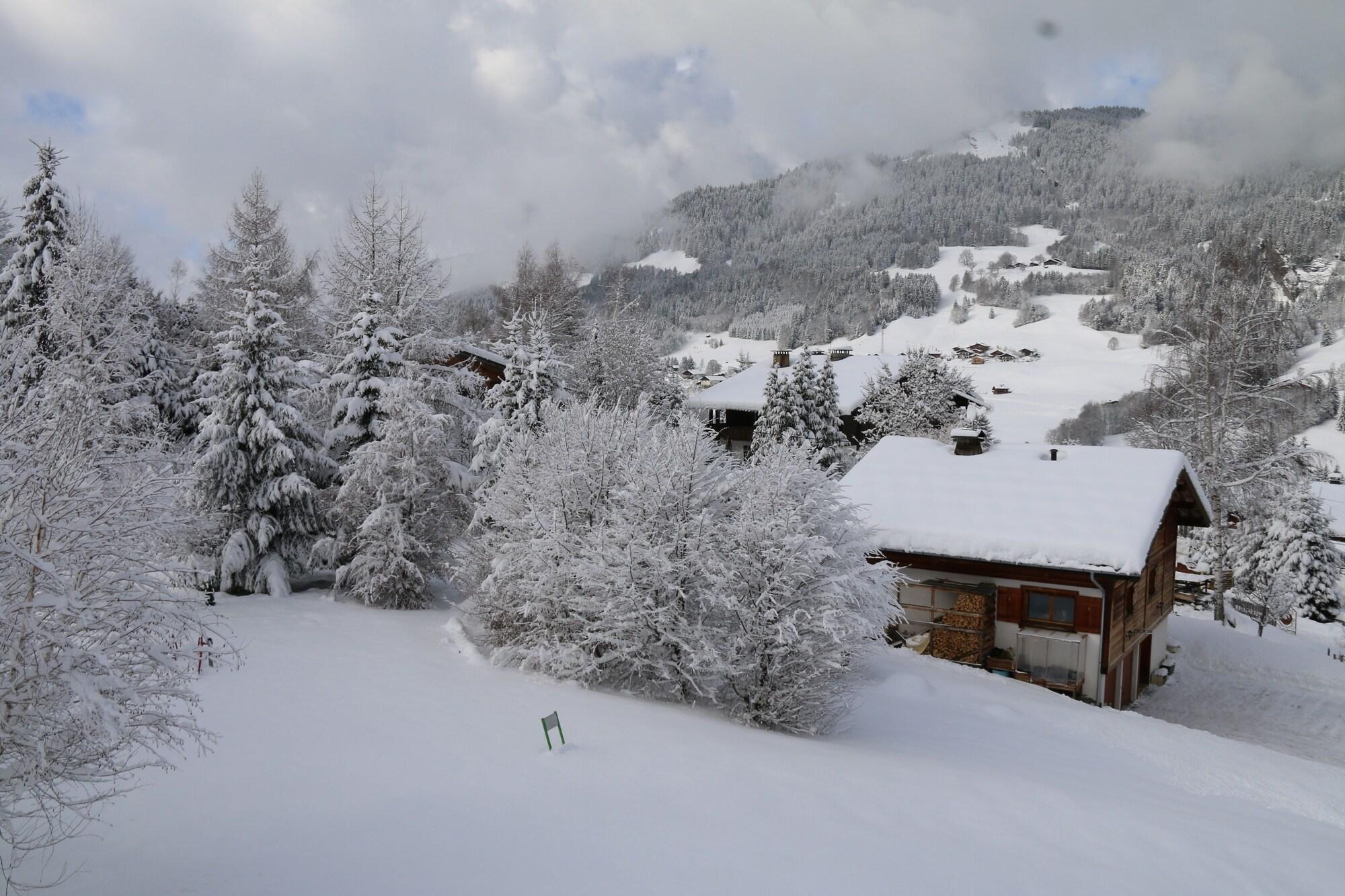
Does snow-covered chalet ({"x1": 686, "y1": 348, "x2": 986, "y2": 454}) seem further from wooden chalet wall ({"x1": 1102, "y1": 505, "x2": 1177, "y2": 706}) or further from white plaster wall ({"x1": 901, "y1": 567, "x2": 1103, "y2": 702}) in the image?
white plaster wall ({"x1": 901, "y1": 567, "x2": 1103, "y2": 702})

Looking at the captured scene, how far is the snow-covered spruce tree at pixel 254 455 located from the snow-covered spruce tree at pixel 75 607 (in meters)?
13.0

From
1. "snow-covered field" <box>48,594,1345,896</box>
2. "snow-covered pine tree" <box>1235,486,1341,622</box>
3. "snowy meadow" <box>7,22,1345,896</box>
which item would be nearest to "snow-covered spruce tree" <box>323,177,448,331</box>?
Answer: "snowy meadow" <box>7,22,1345,896</box>

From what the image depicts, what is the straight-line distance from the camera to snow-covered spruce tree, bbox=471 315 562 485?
21.4m

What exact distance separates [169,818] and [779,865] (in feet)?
17.4

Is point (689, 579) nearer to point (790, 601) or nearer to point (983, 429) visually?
point (790, 601)

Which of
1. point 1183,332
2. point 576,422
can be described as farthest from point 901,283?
point 576,422

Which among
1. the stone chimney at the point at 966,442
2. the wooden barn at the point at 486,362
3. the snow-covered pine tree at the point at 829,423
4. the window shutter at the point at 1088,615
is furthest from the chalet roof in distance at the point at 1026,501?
the wooden barn at the point at 486,362

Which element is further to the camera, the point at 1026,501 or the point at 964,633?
the point at 1026,501

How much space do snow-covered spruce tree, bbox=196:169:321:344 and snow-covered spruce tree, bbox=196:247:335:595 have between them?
67cm

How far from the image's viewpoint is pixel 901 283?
648ft

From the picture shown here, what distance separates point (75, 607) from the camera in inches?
181

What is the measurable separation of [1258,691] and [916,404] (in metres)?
19.5

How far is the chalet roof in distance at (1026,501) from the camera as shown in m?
19.3

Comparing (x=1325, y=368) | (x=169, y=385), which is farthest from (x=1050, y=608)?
(x=1325, y=368)
